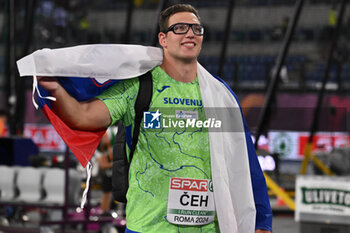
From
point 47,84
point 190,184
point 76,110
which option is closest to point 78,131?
point 76,110

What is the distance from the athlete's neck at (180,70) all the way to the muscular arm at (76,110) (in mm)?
327

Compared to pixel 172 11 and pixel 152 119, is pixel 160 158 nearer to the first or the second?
pixel 152 119

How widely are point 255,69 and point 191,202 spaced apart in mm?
15219

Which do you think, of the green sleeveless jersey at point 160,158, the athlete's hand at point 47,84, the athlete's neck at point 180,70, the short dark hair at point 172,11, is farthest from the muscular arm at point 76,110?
the short dark hair at point 172,11

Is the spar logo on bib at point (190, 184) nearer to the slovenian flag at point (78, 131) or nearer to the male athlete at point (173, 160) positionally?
the male athlete at point (173, 160)

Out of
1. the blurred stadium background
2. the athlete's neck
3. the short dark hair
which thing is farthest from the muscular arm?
the blurred stadium background

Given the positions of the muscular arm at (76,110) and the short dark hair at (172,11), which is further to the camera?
the short dark hair at (172,11)

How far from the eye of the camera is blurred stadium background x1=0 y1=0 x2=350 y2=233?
10680mm

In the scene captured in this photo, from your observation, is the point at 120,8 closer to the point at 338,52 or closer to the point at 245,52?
the point at 245,52

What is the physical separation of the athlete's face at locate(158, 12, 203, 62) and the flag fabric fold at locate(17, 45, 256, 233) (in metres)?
0.07

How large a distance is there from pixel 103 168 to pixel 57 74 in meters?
6.18

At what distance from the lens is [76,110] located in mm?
2213

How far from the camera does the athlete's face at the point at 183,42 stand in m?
2.42

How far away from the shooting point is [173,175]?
2.40 metres
